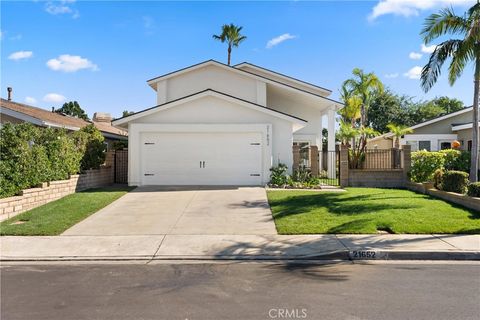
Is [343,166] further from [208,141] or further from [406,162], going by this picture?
[208,141]

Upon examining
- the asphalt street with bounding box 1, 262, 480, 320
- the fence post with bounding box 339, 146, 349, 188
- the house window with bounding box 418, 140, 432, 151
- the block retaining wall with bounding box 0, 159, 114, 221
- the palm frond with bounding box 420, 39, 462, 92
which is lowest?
the asphalt street with bounding box 1, 262, 480, 320

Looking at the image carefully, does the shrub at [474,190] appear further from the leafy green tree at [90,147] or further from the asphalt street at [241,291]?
the leafy green tree at [90,147]

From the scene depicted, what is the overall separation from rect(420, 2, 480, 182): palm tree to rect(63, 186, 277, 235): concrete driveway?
22.2 feet

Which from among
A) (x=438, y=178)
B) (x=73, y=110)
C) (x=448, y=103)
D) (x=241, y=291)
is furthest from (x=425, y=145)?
(x=73, y=110)

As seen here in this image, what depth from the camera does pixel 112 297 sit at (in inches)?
200

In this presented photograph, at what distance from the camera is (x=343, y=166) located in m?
16.3

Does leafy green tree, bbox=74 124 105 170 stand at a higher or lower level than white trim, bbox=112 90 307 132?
lower

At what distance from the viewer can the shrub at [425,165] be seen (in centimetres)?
1507

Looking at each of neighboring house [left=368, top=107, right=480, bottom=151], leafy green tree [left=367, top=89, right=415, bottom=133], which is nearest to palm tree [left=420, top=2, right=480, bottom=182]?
neighboring house [left=368, top=107, right=480, bottom=151]

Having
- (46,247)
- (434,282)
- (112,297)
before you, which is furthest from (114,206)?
(434,282)

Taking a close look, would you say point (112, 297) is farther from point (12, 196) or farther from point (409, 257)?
point (12, 196)

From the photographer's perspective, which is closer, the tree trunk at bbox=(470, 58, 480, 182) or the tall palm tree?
the tree trunk at bbox=(470, 58, 480, 182)

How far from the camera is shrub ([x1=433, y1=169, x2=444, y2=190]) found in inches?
535

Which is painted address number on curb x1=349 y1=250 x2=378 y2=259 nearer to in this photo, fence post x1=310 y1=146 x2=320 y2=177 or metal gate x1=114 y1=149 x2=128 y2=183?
fence post x1=310 y1=146 x2=320 y2=177
